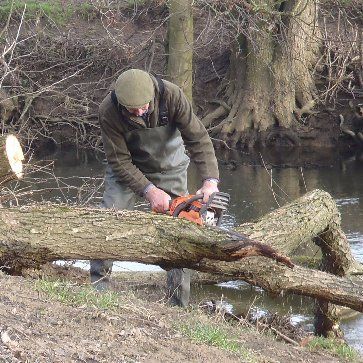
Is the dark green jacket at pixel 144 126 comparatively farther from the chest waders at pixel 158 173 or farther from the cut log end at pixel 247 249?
the cut log end at pixel 247 249

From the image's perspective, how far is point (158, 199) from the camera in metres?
6.43

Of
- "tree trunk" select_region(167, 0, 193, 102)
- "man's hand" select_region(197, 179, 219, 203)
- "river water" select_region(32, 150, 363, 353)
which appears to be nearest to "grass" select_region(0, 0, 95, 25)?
"river water" select_region(32, 150, 363, 353)

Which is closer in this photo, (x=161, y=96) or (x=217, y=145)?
(x=161, y=96)

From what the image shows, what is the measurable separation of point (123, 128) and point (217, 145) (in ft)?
40.7

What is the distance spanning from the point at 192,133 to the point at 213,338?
2.14 meters

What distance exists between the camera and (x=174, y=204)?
621 cm

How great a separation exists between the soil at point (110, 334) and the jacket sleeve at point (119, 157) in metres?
1.15

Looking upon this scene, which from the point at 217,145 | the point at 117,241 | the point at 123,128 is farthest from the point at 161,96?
the point at 217,145

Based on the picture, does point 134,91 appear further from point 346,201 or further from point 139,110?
point 346,201

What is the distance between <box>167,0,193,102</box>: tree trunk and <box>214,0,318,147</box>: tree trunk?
5.35 feet

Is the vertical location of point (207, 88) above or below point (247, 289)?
above

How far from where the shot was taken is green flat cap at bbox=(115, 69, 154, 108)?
6.25 m

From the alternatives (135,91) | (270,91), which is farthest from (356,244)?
(270,91)

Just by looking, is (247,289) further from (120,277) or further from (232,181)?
(232,181)
